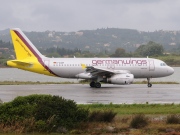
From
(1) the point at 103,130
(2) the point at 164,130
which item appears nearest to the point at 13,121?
(1) the point at 103,130

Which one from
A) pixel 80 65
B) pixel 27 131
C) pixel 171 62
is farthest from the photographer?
pixel 171 62

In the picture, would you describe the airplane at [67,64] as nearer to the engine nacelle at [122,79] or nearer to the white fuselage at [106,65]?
the white fuselage at [106,65]

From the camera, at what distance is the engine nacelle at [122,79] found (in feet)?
137

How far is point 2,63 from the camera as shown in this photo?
123812 millimetres

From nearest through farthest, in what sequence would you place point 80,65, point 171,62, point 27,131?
point 27,131 → point 80,65 → point 171,62

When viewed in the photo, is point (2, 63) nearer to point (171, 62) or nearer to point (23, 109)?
point (171, 62)

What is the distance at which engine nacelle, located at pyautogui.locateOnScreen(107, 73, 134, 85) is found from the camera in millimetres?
41875

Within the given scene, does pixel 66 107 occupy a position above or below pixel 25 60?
below

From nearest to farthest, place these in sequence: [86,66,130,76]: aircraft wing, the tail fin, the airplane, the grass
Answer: the grass < [86,66,130,76]: aircraft wing < the airplane < the tail fin

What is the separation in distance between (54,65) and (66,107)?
1048 inches

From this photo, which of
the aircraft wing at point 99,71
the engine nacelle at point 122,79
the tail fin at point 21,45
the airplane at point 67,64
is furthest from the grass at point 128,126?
the tail fin at point 21,45

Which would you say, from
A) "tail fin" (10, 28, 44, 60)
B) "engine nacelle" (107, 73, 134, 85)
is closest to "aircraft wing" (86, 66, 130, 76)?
"engine nacelle" (107, 73, 134, 85)

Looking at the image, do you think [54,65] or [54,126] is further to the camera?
[54,65]

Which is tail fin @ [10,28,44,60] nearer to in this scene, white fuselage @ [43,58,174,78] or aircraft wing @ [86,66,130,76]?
white fuselage @ [43,58,174,78]
